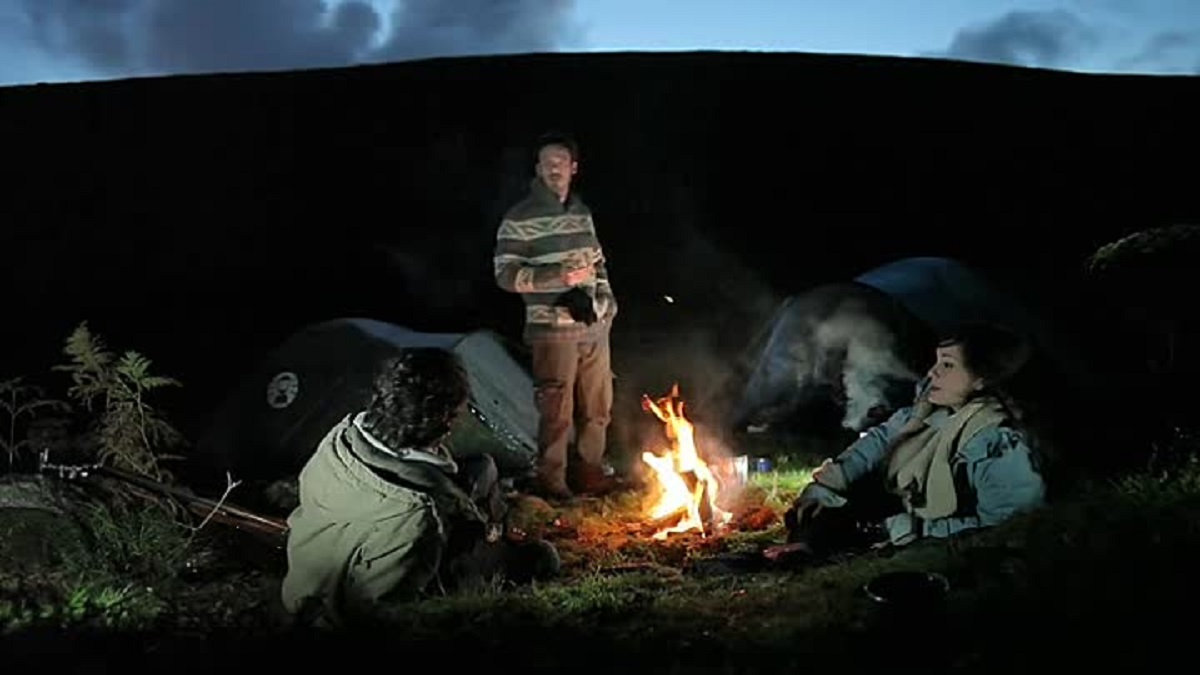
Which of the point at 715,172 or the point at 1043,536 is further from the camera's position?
the point at 715,172

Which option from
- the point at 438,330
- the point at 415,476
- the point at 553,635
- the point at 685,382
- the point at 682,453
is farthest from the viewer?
the point at 438,330

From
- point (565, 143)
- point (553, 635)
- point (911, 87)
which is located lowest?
point (553, 635)

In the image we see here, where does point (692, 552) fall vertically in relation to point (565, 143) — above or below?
below

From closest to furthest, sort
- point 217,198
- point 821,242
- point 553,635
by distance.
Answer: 1. point 553,635
2. point 821,242
3. point 217,198

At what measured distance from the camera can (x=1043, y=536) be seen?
522 cm

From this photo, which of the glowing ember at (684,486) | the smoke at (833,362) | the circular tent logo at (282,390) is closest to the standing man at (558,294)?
the glowing ember at (684,486)

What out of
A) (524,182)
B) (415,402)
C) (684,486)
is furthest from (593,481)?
(524,182)

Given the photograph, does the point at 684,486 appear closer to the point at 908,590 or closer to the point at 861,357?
the point at 908,590

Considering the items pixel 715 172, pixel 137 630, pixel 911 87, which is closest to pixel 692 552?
pixel 137 630

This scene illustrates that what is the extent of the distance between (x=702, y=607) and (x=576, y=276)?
11.6 feet

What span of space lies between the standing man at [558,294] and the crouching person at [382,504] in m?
3.15

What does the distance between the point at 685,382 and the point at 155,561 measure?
25.2 ft

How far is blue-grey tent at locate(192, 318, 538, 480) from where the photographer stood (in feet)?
33.6

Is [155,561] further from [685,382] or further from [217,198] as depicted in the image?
[217,198]
